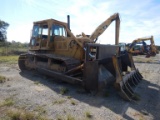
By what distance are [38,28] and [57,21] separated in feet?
4.08

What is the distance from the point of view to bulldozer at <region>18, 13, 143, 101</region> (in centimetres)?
647

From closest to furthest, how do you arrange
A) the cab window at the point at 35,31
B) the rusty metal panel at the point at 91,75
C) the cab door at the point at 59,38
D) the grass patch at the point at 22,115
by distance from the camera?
the grass patch at the point at 22,115 → the rusty metal panel at the point at 91,75 → the cab door at the point at 59,38 → the cab window at the point at 35,31

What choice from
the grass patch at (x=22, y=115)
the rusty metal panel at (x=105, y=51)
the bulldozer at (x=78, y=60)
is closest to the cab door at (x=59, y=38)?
the bulldozer at (x=78, y=60)

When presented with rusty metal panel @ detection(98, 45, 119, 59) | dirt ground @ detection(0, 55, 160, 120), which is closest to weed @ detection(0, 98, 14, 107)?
dirt ground @ detection(0, 55, 160, 120)

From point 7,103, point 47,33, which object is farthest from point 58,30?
point 7,103

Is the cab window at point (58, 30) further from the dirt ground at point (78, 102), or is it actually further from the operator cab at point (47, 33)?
the dirt ground at point (78, 102)

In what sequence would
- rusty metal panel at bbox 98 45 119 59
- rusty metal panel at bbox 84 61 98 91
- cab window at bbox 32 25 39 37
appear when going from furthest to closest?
1. cab window at bbox 32 25 39 37
2. rusty metal panel at bbox 98 45 119 59
3. rusty metal panel at bbox 84 61 98 91

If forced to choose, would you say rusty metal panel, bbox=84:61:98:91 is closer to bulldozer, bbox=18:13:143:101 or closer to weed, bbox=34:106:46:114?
bulldozer, bbox=18:13:143:101

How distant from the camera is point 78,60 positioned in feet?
28.0

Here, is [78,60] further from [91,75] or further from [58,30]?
[58,30]

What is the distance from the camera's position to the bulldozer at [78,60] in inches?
255

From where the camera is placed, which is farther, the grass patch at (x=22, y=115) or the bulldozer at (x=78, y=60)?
the bulldozer at (x=78, y=60)

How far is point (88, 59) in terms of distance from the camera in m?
6.68

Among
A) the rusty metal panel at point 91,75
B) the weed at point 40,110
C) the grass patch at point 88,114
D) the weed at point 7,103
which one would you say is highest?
the rusty metal panel at point 91,75
